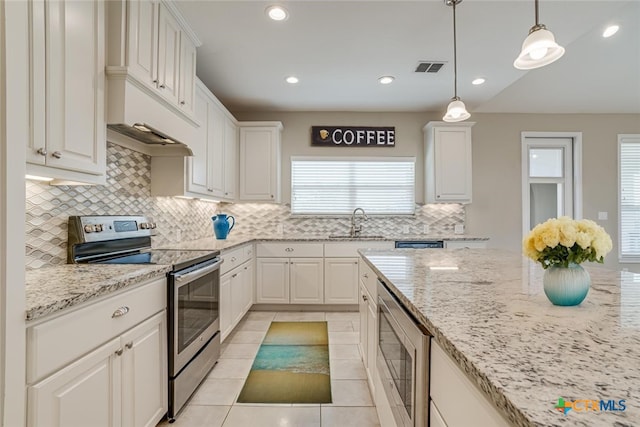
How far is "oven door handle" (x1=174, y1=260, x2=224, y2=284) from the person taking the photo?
5.89 feet

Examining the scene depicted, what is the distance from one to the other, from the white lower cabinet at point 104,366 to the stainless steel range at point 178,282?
0.06 m

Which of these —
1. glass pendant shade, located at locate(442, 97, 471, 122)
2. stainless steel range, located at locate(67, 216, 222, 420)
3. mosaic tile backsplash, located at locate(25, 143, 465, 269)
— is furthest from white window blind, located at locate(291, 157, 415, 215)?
stainless steel range, located at locate(67, 216, 222, 420)

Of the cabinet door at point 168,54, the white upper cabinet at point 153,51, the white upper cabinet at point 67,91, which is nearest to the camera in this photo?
Result: the white upper cabinet at point 67,91

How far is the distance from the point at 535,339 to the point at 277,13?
8.09 ft

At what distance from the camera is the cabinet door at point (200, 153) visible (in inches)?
108

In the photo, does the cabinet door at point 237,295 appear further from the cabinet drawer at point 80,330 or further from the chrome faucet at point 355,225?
the chrome faucet at point 355,225

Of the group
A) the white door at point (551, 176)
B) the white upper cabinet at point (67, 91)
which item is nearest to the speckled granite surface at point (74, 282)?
the white upper cabinet at point (67, 91)

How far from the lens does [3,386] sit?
860 millimetres

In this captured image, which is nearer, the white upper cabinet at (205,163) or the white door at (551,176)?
the white upper cabinet at (205,163)

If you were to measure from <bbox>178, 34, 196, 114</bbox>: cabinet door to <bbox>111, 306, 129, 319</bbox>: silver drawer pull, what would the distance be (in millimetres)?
1519

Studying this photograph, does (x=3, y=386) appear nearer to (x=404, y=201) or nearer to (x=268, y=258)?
(x=268, y=258)

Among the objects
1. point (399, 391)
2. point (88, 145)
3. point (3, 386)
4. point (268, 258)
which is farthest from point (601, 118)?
point (3, 386)

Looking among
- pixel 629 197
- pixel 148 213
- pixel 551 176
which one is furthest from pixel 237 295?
pixel 629 197

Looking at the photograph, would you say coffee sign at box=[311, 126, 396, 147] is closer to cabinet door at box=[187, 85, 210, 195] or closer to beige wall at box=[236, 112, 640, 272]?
beige wall at box=[236, 112, 640, 272]
